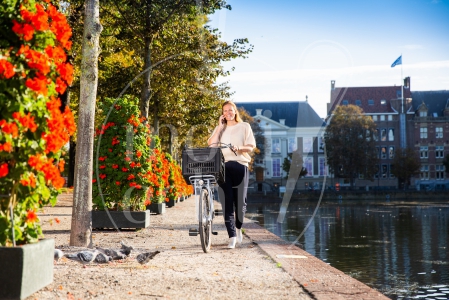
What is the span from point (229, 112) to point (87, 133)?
6.58 ft


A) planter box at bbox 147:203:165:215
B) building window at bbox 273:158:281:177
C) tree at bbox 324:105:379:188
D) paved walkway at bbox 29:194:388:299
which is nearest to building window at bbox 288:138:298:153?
building window at bbox 273:158:281:177

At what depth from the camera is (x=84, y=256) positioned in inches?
278

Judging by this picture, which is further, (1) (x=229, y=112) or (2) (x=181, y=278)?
(1) (x=229, y=112)

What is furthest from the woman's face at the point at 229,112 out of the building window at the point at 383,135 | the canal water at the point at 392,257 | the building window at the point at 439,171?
the building window at the point at 383,135

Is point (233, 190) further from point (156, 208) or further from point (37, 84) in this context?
point (156, 208)

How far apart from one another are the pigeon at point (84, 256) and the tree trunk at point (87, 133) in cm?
140

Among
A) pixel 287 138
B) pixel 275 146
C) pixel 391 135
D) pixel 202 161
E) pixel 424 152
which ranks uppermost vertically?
pixel 391 135

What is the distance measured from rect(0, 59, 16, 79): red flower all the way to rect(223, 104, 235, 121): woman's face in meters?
5.05

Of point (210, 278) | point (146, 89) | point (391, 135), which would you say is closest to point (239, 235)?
point (210, 278)

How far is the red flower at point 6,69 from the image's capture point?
13.2ft

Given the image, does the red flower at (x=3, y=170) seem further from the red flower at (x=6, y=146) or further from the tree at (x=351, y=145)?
the tree at (x=351, y=145)

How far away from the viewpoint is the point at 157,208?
61.5 ft

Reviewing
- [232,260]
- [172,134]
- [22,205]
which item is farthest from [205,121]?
[22,205]

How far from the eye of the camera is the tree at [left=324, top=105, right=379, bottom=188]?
81750 millimetres
